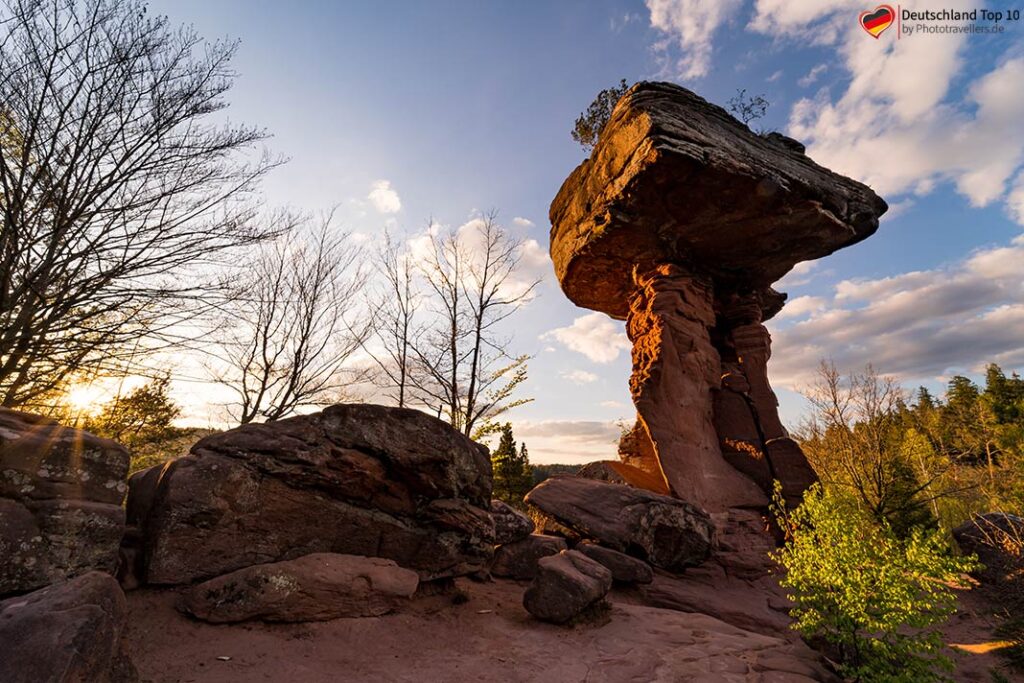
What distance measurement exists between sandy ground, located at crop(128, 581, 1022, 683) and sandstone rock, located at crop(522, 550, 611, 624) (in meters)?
0.21

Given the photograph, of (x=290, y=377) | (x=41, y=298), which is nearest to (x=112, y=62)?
(x=41, y=298)

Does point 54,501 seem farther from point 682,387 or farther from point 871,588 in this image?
point 682,387

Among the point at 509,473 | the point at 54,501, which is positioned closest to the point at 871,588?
the point at 54,501

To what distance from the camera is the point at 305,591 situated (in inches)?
217

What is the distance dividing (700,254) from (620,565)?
9.48 meters

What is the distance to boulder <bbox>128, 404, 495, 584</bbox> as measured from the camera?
5379mm

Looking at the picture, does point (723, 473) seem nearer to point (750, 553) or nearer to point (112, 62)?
point (750, 553)

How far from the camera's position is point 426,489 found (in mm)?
7266

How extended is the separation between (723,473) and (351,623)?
1072cm

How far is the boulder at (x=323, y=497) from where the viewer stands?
17.6 feet

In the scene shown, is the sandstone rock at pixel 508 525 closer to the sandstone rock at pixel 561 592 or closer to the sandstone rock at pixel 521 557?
the sandstone rock at pixel 521 557

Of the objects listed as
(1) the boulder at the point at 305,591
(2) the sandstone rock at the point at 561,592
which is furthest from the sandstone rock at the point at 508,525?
(1) the boulder at the point at 305,591

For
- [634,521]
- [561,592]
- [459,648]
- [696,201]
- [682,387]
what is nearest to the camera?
[459,648]

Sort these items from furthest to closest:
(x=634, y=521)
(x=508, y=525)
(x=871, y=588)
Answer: (x=634, y=521)
(x=508, y=525)
(x=871, y=588)
